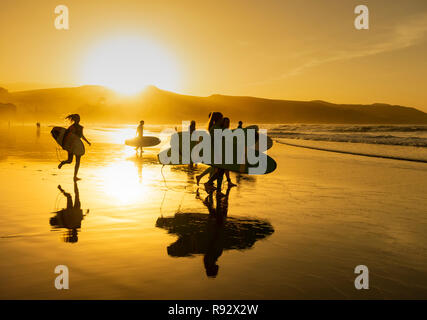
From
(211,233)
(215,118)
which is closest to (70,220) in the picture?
(211,233)

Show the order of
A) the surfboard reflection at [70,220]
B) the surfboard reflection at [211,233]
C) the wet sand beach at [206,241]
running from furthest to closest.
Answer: the surfboard reflection at [70,220], the surfboard reflection at [211,233], the wet sand beach at [206,241]

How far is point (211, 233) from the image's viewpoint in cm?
713

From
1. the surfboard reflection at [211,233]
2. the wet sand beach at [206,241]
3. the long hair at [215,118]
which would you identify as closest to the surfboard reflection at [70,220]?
the wet sand beach at [206,241]

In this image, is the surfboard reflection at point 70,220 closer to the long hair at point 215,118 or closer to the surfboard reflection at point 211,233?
the surfboard reflection at point 211,233

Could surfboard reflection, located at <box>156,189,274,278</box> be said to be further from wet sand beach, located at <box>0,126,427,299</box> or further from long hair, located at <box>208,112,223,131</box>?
long hair, located at <box>208,112,223,131</box>

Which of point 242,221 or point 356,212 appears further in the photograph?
point 356,212

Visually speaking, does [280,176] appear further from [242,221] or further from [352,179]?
[242,221]

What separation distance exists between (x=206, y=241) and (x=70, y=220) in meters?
2.98

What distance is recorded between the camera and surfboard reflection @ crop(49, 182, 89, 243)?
6723 millimetres

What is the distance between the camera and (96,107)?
197750mm

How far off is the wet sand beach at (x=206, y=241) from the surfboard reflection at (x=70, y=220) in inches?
0.8

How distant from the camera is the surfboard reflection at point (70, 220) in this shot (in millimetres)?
6723
